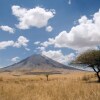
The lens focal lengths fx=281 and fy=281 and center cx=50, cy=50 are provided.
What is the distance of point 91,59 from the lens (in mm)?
51250

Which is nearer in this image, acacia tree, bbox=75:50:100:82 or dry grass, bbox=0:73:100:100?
dry grass, bbox=0:73:100:100

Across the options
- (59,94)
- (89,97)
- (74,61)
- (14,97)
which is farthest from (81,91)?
(74,61)

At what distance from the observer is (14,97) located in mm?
11766

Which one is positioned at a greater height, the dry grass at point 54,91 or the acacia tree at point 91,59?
the acacia tree at point 91,59

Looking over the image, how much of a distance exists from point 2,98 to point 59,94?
2374 mm

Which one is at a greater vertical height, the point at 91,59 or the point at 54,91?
the point at 91,59

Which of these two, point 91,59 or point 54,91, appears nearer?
point 54,91

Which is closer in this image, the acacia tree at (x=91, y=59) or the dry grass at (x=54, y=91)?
the dry grass at (x=54, y=91)

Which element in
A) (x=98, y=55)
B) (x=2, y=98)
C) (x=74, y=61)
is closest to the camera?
(x=2, y=98)

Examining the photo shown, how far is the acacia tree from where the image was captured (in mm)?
50812

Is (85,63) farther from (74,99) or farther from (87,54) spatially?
(74,99)

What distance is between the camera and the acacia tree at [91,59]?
50.8 metres

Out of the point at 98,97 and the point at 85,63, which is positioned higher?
the point at 85,63

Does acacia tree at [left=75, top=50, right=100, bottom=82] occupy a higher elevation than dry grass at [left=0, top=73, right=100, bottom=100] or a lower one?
higher
